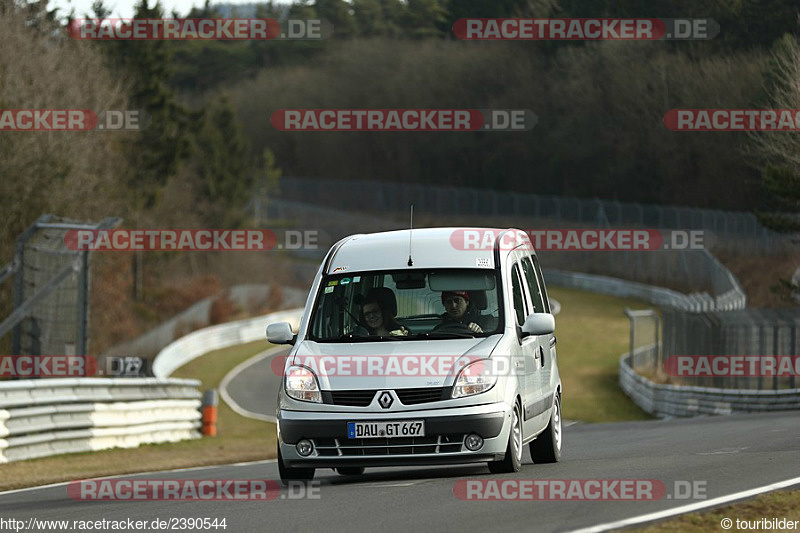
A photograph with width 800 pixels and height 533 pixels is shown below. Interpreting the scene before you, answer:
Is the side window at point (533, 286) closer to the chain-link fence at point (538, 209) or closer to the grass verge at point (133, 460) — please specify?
the grass verge at point (133, 460)

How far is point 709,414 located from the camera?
1188 inches

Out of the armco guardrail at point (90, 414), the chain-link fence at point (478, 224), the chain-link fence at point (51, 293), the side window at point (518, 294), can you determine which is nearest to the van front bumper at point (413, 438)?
the side window at point (518, 294)

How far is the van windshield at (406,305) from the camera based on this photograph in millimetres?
11984

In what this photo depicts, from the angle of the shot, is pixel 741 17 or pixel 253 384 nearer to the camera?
pixel 253 384

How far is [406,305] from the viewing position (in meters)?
12.7

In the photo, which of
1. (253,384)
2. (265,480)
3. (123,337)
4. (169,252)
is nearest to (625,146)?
(169,252)

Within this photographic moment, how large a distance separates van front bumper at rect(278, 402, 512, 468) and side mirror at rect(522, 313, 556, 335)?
86cm

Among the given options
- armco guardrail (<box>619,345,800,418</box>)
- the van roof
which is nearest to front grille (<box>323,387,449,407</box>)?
the van roof

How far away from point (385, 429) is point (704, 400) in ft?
67.6

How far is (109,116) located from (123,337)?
41.8 ft

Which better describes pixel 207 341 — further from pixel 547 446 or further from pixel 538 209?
pixel 547 446

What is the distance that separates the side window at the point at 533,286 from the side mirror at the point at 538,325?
41.9 inches

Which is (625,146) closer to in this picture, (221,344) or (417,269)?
(221,344)

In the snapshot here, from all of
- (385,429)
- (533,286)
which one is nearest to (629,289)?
(533,286)
